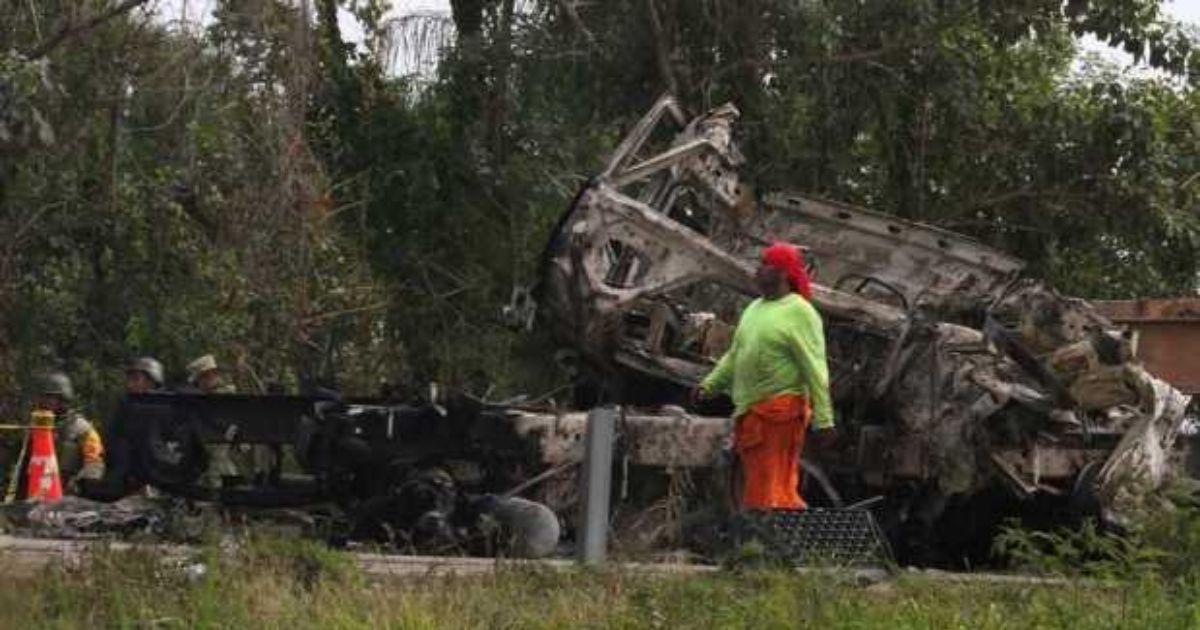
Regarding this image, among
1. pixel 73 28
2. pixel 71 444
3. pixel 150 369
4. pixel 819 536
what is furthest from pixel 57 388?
pixel 819 536

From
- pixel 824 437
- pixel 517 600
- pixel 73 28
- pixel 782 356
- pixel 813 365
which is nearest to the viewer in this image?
pixel 517 600

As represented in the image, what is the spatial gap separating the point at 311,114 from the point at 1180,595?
1081 centimetres

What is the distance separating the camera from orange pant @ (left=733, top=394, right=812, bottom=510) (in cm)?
934

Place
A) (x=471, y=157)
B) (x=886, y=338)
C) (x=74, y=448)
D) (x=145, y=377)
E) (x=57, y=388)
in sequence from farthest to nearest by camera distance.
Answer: (x=471, y=157) → (x=57, y=388) → (x=74, y=448) → (x=145, y=377) → (x=886, y=338)

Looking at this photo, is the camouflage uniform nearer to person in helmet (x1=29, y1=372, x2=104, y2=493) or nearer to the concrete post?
person in helmet (x1=29, y1=372, x2=104, y2=493)

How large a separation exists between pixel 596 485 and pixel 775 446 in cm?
103

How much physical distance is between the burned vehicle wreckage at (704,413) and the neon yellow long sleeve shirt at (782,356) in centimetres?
64

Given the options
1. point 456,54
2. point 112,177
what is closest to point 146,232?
point 112,177

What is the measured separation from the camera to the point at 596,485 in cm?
880

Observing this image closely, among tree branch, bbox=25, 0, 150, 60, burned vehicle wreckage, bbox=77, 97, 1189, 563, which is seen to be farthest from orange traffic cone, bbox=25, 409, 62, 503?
tree branch, bbox=25, 0, 150, 60

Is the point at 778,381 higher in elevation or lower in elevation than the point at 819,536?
higher

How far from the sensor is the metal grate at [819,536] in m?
7.86

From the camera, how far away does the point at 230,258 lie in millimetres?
15406

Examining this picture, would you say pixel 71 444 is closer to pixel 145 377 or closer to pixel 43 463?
pixel 43 463
